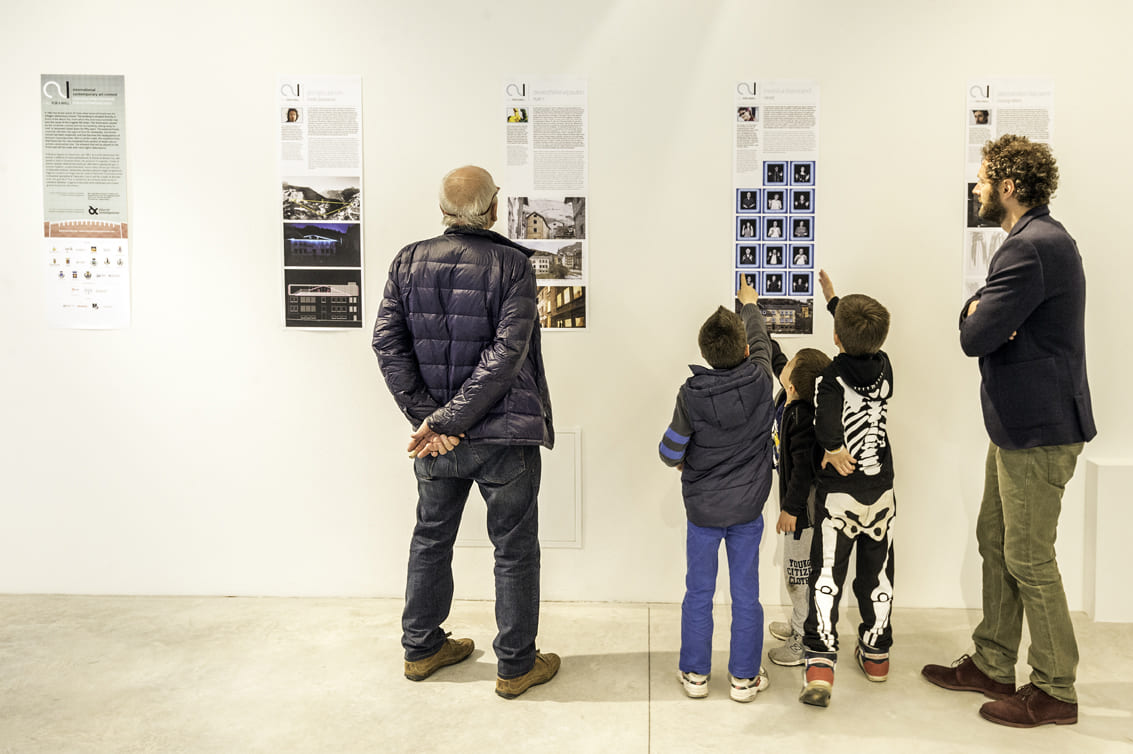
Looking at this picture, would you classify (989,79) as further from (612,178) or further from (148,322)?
(148,322)

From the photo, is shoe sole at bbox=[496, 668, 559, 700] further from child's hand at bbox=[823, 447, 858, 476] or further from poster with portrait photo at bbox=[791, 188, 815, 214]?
poster with portrait photo at bbox=[791, 188, 815, 214]

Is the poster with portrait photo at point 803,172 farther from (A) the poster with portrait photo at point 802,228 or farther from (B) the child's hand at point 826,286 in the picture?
(B) the child's hand at point 826,286

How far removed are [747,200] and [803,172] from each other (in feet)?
0.82

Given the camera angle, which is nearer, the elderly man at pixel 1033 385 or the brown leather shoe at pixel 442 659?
the elderly man at pixel 1033 385

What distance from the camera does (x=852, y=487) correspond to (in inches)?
111

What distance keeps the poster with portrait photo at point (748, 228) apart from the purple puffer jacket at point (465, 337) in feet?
3.60

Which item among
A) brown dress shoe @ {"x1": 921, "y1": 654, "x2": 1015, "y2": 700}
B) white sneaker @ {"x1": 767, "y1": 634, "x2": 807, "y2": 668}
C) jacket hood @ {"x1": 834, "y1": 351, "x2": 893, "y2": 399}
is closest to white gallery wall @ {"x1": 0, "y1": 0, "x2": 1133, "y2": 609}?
white sneaker @ {"x1": 767, "y1": 634, "x2": 807, "y2": 668}

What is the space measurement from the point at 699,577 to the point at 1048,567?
1.09 meters

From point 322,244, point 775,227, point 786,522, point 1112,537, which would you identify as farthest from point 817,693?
point 322,244

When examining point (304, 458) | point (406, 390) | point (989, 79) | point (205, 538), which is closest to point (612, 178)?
point (406, 390)

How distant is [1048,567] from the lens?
2682 mm

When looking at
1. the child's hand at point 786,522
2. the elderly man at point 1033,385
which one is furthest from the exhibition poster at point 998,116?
the child's hand at point 786,522

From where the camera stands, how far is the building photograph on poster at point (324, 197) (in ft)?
11.8

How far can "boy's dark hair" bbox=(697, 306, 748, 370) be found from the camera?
2666 millimetres
